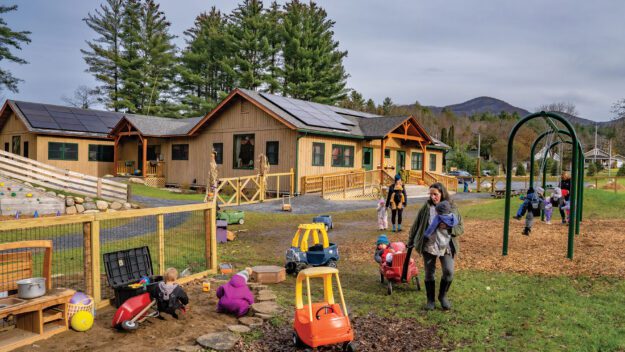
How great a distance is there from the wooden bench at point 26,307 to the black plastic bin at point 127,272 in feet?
2.67

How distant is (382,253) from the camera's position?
8.14 metres

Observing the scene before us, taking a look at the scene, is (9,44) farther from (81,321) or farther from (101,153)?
(81,321)

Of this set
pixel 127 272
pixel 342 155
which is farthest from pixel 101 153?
pixel 127 272

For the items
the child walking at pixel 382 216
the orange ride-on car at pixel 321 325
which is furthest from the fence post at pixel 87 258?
the child walking at pixel 382 216

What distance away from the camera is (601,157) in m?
82.1

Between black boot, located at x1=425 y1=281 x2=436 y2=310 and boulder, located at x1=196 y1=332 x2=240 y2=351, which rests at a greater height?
black boot, located at x1=425 y1=281 x2=436 y2=310

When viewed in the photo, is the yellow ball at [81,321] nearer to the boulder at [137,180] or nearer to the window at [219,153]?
the window at [219,153]

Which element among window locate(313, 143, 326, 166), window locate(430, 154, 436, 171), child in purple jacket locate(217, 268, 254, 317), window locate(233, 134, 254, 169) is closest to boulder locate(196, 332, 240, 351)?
child in purple jacket locate(217, 268, 254, 317)

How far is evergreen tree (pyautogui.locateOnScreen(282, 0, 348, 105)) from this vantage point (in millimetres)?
53031

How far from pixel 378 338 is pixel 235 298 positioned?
2.10 m

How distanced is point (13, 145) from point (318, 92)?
105 ft

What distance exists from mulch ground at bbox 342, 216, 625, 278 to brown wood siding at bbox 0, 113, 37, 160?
28834 mm

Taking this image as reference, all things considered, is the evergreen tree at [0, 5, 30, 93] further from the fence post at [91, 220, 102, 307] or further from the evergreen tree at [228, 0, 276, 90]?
the fence post at [91, 220, 102, 307]

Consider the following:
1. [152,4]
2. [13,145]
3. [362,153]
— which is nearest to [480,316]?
[362,153]
